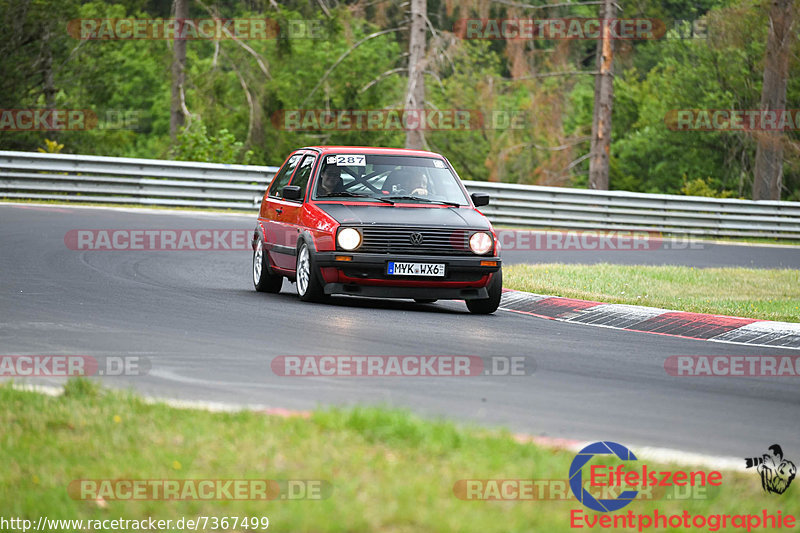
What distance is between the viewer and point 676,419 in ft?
22.1

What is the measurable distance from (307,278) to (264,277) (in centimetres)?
147

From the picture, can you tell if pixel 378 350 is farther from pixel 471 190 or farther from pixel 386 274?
pixel 471 190

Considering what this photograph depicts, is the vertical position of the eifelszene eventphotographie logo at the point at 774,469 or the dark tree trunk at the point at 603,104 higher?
the dark tree trunk at the point at 603,104

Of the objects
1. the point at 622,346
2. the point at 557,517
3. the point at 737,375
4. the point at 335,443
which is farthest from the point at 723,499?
the point at 622,346

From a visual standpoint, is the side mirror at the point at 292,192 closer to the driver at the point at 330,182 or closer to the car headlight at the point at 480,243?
the driver at the point at 330,182

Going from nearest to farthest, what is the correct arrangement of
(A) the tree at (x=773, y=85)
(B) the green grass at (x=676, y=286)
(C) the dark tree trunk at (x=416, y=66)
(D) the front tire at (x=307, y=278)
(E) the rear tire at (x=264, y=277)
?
(D) the front tire at (x=307, y=278), (B) the green grass at (x=676, y=286), (E) the rear tire at (x=264, y=277), (C) the dark tree trunk at (x=416, y=66), (A) the tree at (x=773, y=85)

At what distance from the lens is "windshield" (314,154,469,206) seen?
1286cm

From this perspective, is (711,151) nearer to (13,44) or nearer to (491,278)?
(13,44)

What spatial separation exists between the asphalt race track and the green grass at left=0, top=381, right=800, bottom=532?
2.53 feet

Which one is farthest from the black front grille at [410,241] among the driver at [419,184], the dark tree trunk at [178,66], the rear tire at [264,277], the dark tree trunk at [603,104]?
the dark tree trunk at [178,66]

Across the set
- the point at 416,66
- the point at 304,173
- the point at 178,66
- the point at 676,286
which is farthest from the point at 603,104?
the point at 304,173

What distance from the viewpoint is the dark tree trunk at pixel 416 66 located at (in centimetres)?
3195

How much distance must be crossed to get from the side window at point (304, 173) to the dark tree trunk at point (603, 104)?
20.1 meters

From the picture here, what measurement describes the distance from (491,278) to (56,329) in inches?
181
